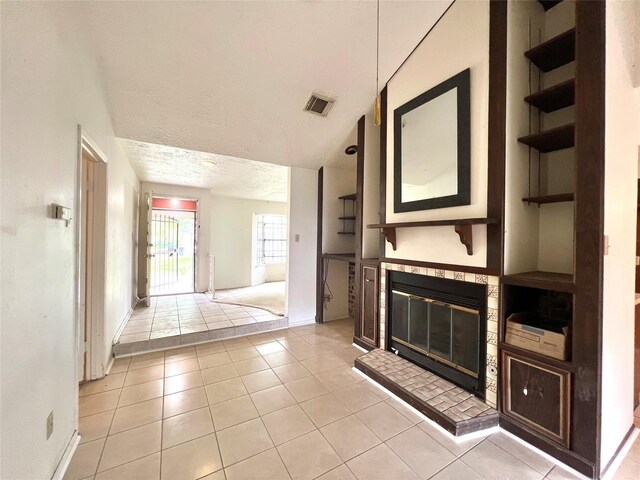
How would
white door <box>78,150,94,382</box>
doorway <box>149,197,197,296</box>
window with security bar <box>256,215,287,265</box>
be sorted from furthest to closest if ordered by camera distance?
window with security bar <box>256,215,287,265</box>
doorway <box>149,197,197,296</box>
white door <box>78,150,94,382</box>

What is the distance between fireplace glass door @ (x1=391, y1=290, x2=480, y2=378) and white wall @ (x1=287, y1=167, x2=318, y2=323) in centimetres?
159

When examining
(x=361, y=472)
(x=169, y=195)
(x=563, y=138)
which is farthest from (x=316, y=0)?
(x=169, y=195)

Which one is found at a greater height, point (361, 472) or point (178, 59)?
point (178, 59)

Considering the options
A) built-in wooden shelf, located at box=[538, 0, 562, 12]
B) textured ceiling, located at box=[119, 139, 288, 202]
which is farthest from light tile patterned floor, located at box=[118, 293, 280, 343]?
built-in wooden shelf, located at box=[538, 0, 562, 12]

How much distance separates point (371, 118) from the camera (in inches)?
122

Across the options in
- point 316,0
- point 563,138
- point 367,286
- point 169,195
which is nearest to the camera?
point 563,138

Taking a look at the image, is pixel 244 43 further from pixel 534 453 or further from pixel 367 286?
pixel 534 453

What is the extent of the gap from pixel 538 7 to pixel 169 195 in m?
5.83

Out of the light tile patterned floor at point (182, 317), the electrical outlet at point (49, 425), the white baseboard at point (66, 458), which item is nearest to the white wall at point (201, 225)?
the light tile patterned floor at point (182, 317)

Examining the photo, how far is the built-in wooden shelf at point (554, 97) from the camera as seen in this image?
65.0 inches

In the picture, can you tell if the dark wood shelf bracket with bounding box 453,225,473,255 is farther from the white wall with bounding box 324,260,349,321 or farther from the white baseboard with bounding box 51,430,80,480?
the white baseboard with bounding box 51,430,80,480

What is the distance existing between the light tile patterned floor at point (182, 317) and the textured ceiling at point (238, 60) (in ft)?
7.49

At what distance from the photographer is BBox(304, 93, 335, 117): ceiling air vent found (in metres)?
2.76

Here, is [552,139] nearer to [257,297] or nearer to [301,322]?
[301,322]
